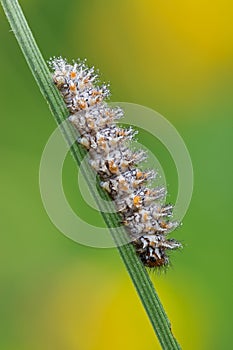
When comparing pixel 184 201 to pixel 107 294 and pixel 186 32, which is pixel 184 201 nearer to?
pixel 107 294

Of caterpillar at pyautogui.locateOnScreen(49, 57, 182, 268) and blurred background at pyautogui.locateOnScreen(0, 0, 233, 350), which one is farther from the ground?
blurred background at pyautogui.locateOnScreen(0, 0, 233, 350)

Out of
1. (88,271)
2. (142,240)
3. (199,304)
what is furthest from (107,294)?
(142,240)

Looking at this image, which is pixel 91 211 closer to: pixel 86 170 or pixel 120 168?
pixel 120 168

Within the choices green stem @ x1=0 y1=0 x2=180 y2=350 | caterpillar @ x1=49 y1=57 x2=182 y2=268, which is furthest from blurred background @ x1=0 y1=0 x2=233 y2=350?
green stem @ x1=0 y1=0 x2=180 y2=350

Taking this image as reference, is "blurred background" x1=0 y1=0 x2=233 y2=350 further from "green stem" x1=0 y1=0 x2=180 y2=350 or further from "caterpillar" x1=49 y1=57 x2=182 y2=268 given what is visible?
"green stem" x1=0 y1=0 x2=180 y2=350

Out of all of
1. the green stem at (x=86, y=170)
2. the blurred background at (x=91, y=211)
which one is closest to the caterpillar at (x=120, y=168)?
the green stem at (x=86, y=170)

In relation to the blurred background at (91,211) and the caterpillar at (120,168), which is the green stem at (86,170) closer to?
the caterpillar at (120,168)
